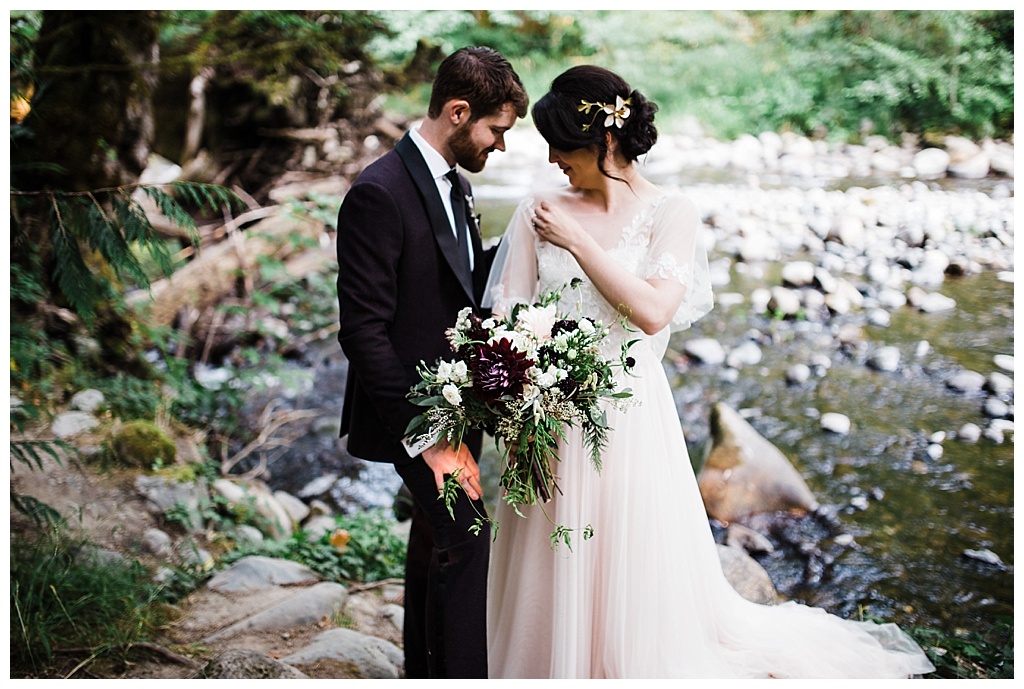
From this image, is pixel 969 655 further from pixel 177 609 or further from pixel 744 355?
pixel 744 355

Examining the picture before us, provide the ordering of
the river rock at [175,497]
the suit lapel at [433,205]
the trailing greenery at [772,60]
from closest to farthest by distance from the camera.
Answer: the suit lapel at [433,205], the river rock at [175,497], the trailing greenery at [772,60]

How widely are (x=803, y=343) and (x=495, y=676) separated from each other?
13.1ft

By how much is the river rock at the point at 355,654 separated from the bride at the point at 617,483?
1.36ft

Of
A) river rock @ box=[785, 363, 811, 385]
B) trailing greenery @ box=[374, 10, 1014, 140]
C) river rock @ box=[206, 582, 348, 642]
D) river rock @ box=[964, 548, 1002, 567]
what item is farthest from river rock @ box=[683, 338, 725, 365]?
river rock @ box=[206, 582, 348, 642]

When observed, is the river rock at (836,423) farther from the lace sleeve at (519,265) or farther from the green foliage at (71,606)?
the green foliage at (71,606)

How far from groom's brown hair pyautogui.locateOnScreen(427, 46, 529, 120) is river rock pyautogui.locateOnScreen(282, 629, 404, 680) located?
1.64 m

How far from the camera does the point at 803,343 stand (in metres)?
5.55

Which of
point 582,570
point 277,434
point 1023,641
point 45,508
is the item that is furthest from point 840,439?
point 45,508

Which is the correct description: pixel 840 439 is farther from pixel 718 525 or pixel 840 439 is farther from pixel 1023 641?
pixel 1023 641

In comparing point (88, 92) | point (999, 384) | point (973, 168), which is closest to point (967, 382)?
A: point (999, 384)

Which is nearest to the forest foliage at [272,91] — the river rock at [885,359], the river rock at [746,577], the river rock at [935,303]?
the river rock at [935,303]

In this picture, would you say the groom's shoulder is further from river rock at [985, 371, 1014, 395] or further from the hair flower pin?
river rock at [985, 371, 1014, 395]

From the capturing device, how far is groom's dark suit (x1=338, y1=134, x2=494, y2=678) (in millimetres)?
1979

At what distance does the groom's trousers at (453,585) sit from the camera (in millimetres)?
2061
